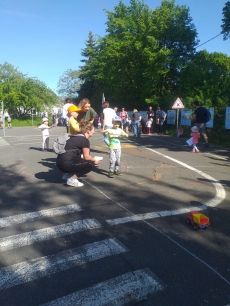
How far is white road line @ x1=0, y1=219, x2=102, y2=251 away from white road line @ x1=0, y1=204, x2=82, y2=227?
484 millimetres

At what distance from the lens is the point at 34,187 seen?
6844mm

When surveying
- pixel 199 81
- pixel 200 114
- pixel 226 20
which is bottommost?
pixel 200 114

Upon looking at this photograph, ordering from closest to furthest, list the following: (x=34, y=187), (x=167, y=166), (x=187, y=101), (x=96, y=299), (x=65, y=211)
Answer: (x=96, y=299), (x=65, y=211), (x=34, y=187), (x=167, y=166), (x=187, y=101)

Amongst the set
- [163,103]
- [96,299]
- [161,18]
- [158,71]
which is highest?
[161,18]

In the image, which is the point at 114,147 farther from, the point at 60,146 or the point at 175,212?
the point at 175,212

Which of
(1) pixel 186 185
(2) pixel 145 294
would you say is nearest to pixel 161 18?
(1) pixel 186 185

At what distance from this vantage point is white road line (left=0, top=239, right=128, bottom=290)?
326cm

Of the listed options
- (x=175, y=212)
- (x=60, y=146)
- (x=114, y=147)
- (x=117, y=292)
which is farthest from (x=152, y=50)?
(x=117, y=292)

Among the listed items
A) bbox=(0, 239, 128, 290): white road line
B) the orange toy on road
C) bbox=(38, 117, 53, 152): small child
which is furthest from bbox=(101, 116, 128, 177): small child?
bbox=(38, 117, 53, 152): small child

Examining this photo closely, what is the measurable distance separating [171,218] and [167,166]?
4.26m

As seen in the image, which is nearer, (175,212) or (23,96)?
(175,212)

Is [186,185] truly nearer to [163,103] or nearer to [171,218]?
[171,218]

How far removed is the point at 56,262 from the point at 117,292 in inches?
34.6

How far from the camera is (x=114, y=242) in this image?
13.3 ft
